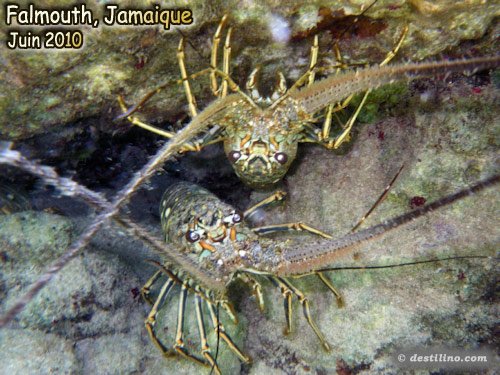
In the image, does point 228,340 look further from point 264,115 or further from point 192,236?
point 264,115

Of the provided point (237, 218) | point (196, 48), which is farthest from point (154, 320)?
point (196, 48)

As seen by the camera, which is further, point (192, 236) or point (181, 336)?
point (181, 336)

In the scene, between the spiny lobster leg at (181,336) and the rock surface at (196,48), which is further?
the spiny lobster leg at (181,336)

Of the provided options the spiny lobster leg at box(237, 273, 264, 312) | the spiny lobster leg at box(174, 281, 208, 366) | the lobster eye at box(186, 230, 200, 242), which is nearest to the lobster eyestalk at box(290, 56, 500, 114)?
the lobster eye at box(186, 230, 200, 242)

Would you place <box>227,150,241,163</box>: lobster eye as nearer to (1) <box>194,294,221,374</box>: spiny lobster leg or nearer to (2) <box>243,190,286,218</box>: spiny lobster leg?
(2) <box>243,190,286,218</box>: spiny lobster leg

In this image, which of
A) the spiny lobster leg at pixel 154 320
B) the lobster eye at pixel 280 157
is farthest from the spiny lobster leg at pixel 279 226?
the spiny lobster leg at pixel 154 320

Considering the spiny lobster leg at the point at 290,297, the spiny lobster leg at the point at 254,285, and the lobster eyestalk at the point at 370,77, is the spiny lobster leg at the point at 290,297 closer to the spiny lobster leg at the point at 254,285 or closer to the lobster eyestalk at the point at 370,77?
the spiny lobster leg at the point at 254,285
